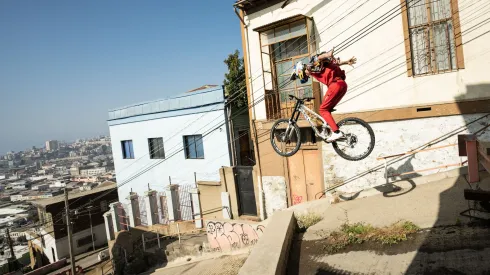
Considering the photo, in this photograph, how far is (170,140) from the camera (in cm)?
1795

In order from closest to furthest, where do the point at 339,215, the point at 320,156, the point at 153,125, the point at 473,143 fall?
the point at 473,143 → the point at 339,215 → the point at 320,156 → the point at 153,125

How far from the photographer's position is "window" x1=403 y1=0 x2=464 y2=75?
9406 mm

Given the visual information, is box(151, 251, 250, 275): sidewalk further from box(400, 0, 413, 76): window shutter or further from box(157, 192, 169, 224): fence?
box(400, 0, 413, 76): window shutter

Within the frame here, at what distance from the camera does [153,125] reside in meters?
18.9

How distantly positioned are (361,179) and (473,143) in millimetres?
5269

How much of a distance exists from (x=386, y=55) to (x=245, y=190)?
8548mm

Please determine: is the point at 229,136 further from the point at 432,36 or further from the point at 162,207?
the point at 432,36

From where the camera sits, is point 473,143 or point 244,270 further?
point 473,143

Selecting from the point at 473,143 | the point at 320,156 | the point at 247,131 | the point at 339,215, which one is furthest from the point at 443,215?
the point at 247,131

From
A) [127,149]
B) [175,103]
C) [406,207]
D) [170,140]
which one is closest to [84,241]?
[127,149]

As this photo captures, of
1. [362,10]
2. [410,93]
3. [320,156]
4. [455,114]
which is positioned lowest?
[320,156]

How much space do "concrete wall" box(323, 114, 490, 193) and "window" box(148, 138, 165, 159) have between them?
419 inches

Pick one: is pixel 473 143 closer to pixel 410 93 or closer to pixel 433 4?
pixel 410 93

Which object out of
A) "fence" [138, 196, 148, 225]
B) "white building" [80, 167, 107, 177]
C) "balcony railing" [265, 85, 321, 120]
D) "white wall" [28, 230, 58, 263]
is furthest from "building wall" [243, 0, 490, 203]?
"white building" [80, 167, 107, 177]
